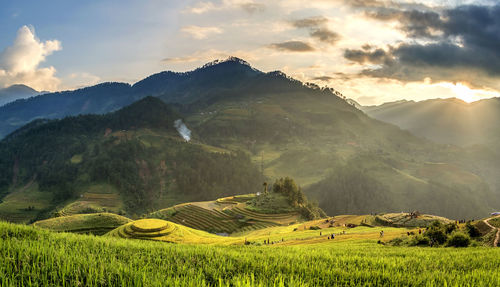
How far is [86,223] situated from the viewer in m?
62.0

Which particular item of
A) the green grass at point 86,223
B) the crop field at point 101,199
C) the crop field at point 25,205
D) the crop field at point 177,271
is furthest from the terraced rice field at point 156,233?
the crop field at point 25,205

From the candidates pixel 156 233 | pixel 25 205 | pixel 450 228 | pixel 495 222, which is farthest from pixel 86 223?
pixel 25 205

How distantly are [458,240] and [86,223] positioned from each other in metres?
68.5

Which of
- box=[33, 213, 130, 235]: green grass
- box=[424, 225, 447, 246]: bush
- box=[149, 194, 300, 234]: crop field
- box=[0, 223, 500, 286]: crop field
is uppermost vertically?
box=[0, 223, 500, 286]: crop field

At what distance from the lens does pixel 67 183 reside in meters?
136

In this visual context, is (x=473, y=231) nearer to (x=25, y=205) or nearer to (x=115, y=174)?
(x=115, y=174)

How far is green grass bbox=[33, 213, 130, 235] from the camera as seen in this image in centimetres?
5898

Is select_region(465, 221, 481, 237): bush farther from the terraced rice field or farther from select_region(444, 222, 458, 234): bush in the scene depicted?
the terraced rice field

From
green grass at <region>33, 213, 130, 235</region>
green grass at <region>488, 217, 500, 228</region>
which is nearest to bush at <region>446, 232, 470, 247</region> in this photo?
green grass at <region>488, 217, 500, 228</region>

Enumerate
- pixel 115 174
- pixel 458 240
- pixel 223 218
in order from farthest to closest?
1. pixel 115 174
2. pixel 223 218
3. pixel 458 240

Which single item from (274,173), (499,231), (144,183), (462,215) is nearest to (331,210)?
(274,173)

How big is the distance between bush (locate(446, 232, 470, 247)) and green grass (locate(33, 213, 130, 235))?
63035 mm

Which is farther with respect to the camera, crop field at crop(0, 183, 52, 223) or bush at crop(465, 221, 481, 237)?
crop field at crop(0, 183, 52, 223)

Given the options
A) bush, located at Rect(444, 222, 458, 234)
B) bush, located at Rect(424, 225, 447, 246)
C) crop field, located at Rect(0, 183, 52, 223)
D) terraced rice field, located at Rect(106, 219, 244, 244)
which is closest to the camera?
bush, located at Rect(424, 225, 447, 246)
